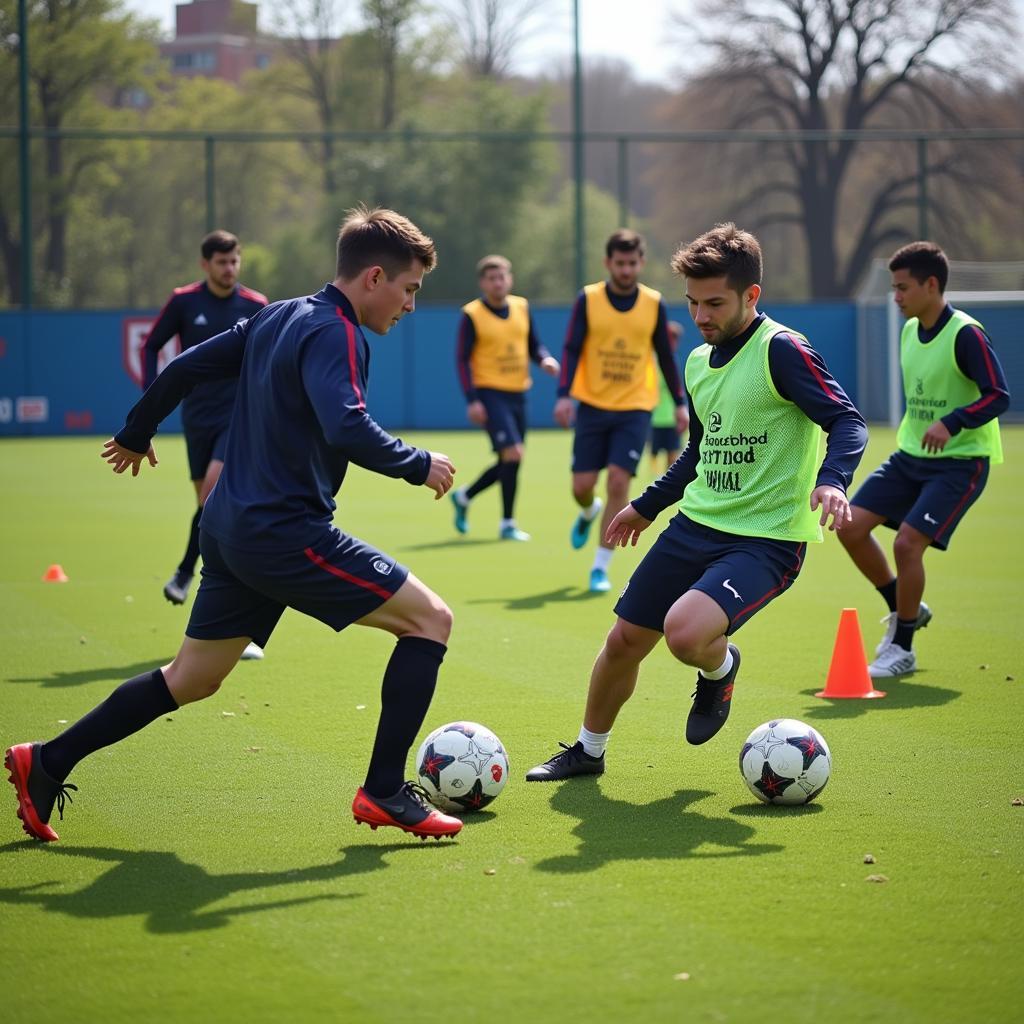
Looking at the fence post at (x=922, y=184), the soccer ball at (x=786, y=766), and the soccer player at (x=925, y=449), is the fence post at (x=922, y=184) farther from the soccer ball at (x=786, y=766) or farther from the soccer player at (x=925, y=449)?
the soccer ball at (x=786, y=766)

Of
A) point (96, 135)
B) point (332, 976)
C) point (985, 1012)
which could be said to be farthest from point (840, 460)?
point (96, 135)

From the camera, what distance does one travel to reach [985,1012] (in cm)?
350

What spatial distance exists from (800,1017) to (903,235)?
36.9 m

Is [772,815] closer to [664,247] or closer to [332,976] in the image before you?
[332,976]

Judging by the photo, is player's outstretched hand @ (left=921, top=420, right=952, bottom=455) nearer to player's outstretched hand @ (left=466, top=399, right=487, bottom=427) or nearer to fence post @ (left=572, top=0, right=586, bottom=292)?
player's outstretched hand @ (left=466, top=399, right=487, bottom=427)

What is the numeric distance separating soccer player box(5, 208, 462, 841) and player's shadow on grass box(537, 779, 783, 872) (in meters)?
0.47

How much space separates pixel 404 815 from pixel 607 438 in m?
6.43

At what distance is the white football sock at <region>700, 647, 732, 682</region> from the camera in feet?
17.9

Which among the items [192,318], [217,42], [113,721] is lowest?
[113,721]

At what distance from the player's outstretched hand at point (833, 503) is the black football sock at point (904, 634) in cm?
298

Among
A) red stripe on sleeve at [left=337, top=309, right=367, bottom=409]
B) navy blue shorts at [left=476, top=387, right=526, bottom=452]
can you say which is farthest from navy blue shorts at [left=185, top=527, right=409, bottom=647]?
navy blue shorts at [left=476, top=387, right=526, bottom=452]

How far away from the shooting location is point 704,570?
17.9 ft

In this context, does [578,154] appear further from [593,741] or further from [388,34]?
[593,741]

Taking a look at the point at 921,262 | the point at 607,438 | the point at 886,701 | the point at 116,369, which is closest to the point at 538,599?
the point at 607,438
